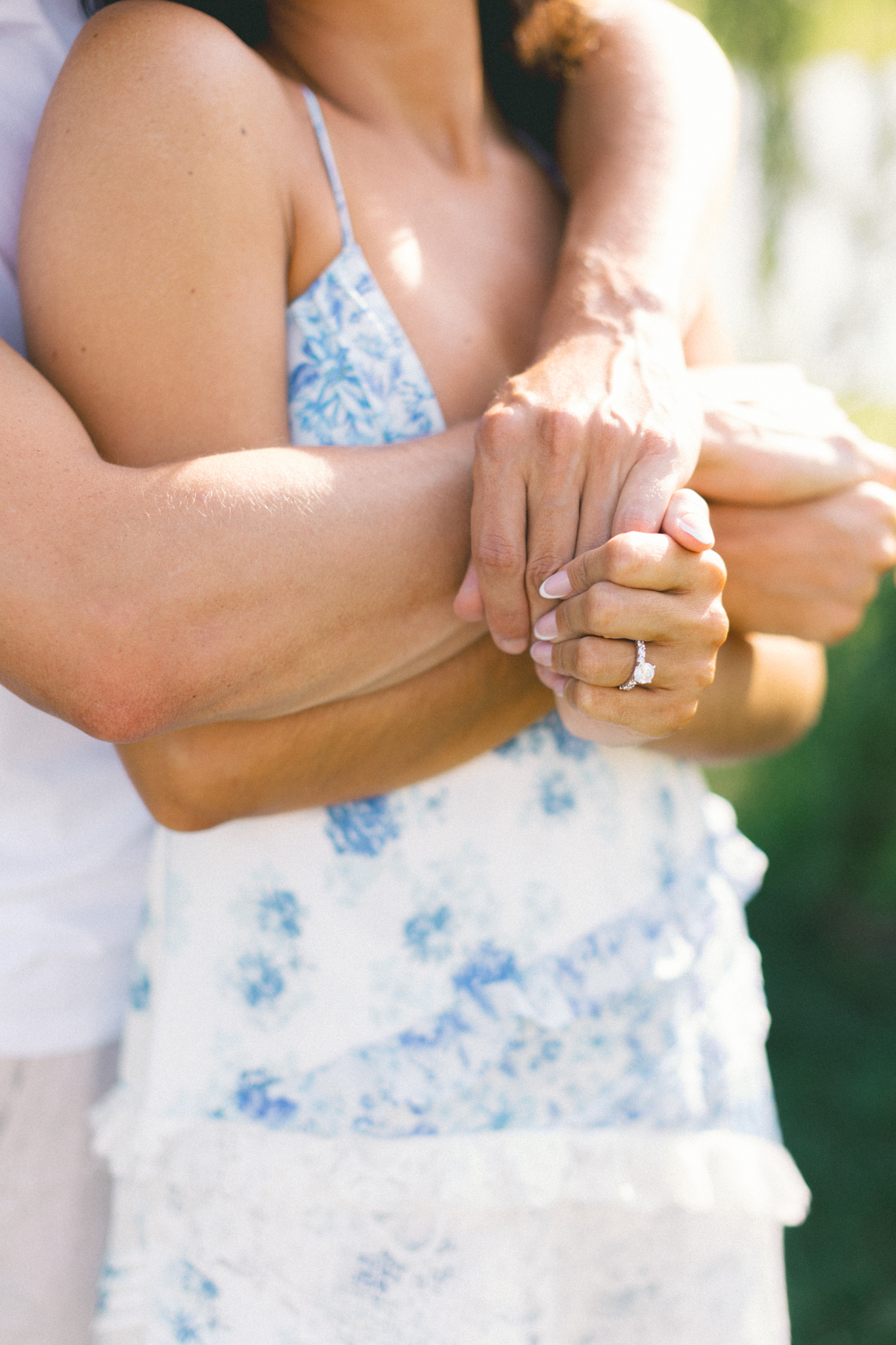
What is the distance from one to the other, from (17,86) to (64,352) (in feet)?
1.29

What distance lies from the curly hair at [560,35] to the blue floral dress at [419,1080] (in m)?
0.50

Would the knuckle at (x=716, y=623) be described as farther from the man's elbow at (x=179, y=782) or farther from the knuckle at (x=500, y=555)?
the man's elbow at (x=179, y=782)

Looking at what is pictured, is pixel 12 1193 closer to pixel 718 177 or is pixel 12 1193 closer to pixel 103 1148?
pixel 103 1148

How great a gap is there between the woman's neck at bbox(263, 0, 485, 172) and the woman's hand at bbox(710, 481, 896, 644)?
0.63 metres

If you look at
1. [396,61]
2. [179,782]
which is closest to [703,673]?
[179,782]

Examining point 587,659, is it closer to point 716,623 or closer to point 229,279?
point 716,623

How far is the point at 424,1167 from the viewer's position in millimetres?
1227

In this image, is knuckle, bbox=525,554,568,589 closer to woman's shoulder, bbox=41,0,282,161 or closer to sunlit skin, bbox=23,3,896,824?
sunlit skin, bbox=23,3,896,824

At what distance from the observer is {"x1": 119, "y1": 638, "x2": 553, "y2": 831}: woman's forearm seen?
1.16 m

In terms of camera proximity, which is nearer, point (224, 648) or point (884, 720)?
point (224, 648)

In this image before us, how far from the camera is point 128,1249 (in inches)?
52.1

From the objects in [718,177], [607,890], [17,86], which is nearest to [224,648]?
[607,890]

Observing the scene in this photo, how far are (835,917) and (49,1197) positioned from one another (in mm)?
3826

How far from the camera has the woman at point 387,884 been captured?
3.50ft
